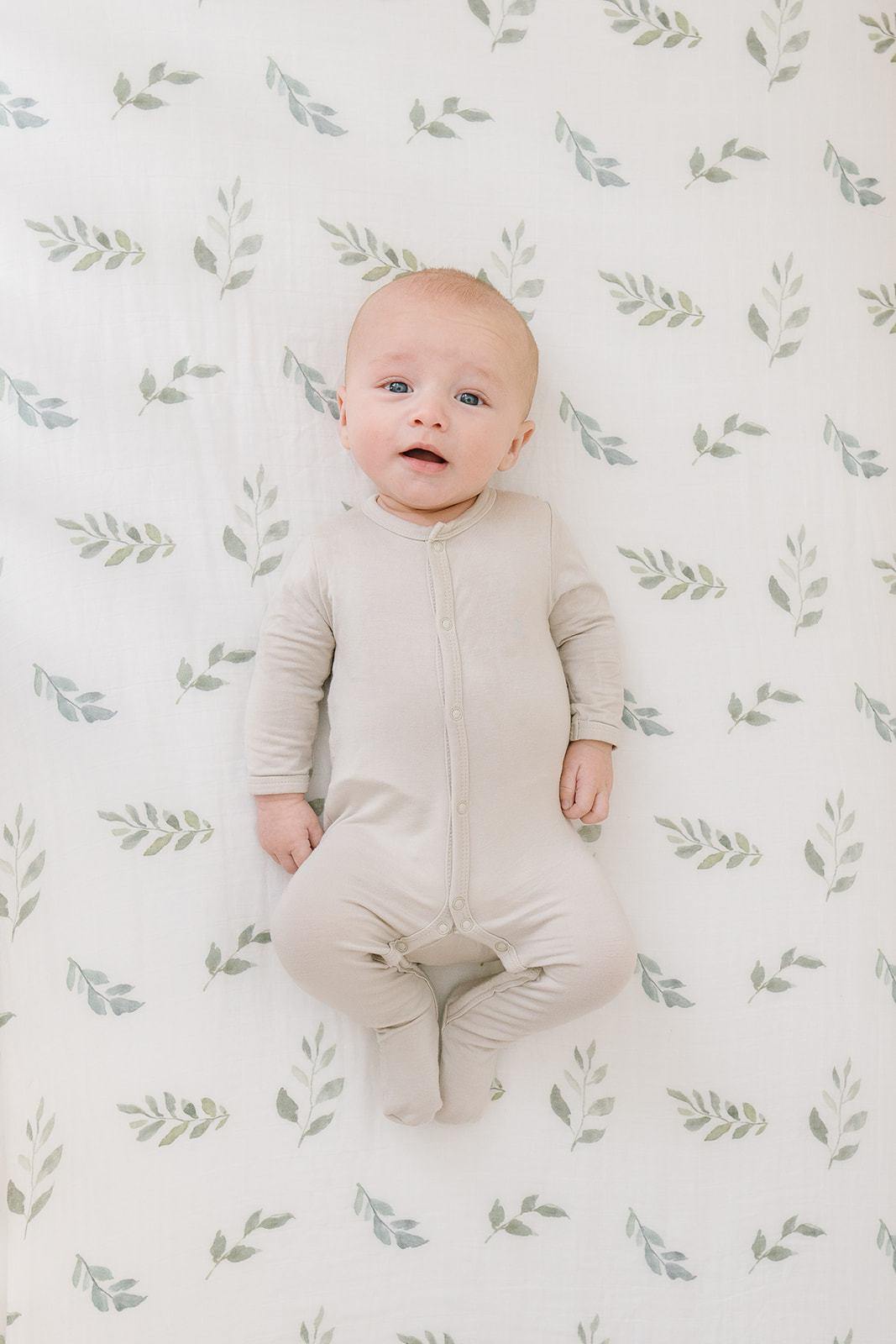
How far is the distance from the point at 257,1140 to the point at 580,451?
91 cm

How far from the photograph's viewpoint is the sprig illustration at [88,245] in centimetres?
128

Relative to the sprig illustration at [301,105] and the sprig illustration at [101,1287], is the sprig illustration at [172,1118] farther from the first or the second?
the sprig illustration at [301,105]

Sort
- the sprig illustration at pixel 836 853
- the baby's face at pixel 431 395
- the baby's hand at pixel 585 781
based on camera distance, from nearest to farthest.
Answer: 1. the baby's face at pixel 431 395
2. the baby's hand at pixel 585 781
3. the sprig illustration at pixel 836 853

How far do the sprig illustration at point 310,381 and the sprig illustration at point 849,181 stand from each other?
0.72m

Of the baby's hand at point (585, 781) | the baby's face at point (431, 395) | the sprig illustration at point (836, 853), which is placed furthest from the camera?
the sprig illustration at point (836, 853)

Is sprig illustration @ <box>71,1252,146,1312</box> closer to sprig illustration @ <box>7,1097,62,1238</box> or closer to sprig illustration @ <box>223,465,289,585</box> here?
sprig illustration @ <box>7,1097,62,1238</box>

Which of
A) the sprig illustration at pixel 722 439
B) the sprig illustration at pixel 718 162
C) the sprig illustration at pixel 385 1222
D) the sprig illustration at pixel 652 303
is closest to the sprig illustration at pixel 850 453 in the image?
the sprig illustration at pixel 722 439

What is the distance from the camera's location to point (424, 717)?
4.00 feet

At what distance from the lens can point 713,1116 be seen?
1360 millimetres

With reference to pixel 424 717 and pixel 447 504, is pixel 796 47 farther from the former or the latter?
pixel 424 717

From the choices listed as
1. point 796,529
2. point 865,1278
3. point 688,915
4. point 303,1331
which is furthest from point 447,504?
point 865,1278

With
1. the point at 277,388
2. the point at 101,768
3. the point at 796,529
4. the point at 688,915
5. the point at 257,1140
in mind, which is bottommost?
the point at 257,1140

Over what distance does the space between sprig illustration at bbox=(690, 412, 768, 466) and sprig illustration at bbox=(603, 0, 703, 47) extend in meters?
0.48

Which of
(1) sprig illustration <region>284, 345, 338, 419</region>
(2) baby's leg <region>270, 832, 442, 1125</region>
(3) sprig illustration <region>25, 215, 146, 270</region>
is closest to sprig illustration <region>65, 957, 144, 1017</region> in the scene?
(2) baby's leg <region>270, 832, 442, 1125</region>
